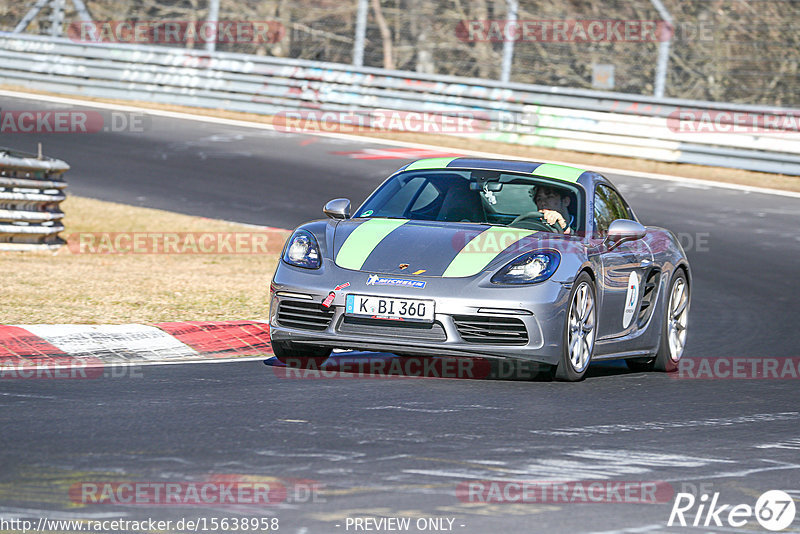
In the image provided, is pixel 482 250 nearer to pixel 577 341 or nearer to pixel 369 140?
pixel 577 341

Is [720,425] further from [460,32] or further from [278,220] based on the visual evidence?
[460,32]

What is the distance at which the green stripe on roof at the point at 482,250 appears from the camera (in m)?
7.40

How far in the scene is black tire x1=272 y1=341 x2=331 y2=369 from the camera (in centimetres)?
784

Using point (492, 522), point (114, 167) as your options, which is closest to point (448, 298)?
point (492, 522)

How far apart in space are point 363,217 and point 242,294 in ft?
9.16

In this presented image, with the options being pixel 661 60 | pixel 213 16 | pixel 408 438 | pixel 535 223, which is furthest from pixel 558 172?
pixel 213 16

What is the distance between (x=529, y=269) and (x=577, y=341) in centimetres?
56

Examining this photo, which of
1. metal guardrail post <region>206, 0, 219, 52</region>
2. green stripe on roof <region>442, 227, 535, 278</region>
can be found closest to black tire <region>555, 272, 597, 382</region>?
green stripe on roof <region>442, 227, 535, 278</region>

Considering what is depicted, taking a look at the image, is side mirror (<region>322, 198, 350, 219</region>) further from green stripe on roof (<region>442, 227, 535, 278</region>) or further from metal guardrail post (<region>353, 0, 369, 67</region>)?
metal guardrail post (<region>353, 0, 369, 67</region>)

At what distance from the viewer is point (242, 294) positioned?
1091 cm

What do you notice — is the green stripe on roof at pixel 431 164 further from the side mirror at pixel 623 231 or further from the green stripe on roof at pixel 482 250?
the side mirror at pixel 623 231

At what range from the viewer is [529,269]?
294 inches

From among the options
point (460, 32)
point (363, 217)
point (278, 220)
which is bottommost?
point (278, 220)

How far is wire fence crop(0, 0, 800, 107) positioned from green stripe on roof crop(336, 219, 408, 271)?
1318cm
